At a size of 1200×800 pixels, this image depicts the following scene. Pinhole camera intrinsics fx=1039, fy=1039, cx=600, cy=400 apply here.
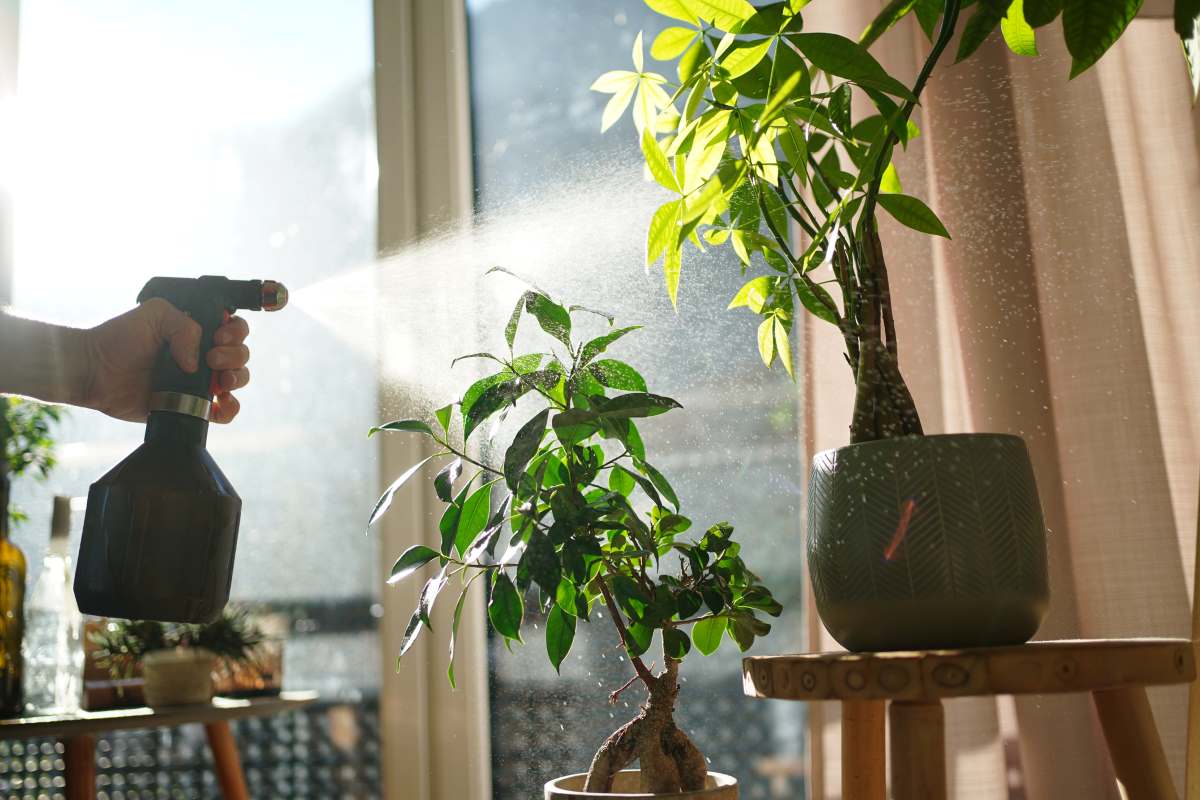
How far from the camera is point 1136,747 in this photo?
685mm

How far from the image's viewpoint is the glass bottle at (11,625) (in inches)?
44.4

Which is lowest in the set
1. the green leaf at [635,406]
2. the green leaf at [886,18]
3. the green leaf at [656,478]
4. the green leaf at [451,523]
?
the green leaf at [451,523]

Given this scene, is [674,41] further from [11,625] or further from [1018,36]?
[11,625]

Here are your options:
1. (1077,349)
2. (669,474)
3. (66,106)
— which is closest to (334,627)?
(669,474)

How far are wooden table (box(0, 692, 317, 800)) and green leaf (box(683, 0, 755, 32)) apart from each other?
86cm

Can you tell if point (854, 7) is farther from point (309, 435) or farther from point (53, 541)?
point (53, 541)

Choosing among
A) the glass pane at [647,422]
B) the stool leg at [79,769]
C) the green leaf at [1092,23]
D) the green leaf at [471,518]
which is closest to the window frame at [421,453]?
the glass pane at [647,422]

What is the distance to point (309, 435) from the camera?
1.40 m

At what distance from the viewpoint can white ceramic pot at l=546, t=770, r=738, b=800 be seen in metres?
0.72

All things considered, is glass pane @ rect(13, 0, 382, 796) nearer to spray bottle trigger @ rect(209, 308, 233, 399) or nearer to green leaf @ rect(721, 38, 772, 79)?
→ spray bottle trigger @ rect(209, 308, 233, 399)

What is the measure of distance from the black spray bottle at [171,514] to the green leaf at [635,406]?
270 mm

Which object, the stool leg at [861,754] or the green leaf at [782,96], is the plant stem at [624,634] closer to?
the stool leg at [861,754]

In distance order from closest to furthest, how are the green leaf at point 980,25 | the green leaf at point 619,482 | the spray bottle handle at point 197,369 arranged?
the green leaf at point 980,25 → the spray bottle handle at point 197,369 → the green leaf at point 619,482

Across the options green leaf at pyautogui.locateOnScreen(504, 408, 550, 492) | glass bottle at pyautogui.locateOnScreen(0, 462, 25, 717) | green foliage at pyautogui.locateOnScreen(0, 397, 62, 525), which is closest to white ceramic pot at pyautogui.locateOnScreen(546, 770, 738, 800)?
green leaf at pyautogui.locateOnScreen(504, 408, 550, 492)
